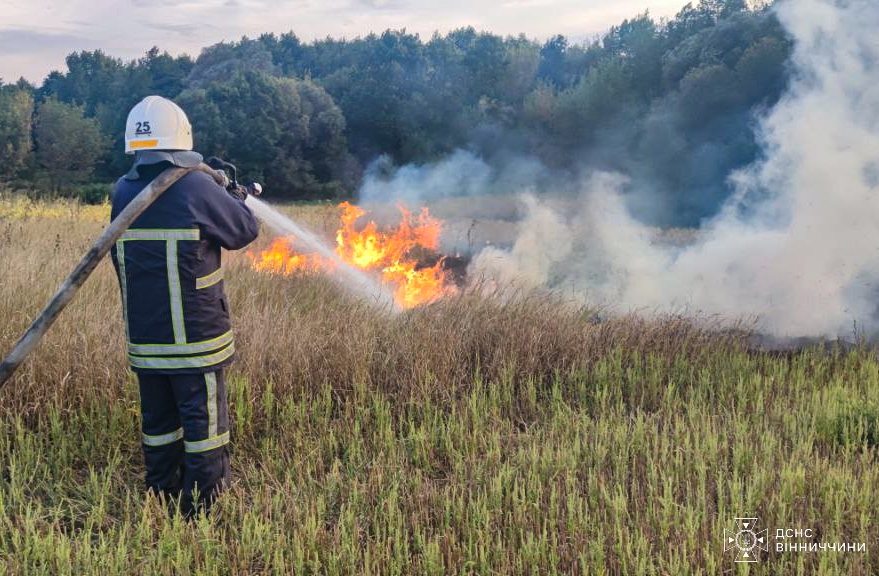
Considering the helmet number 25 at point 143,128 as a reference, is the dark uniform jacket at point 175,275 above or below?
below

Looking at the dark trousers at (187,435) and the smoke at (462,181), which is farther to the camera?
the smoke at (462,181)

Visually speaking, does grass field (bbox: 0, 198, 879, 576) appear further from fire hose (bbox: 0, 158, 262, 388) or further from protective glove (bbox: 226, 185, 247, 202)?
protective glove (bbox: 226, 185, 247, 202)

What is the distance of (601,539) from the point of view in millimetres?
3338

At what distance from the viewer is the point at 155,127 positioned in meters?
3.79

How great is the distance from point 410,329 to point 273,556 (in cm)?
293

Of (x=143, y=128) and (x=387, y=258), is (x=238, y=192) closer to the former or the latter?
(x=143, y=128)

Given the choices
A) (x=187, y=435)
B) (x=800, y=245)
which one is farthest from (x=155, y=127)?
(x=800, y=245)

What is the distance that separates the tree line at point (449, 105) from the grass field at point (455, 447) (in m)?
17.1

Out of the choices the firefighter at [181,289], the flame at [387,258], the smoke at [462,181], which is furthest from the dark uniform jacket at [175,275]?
the smoke at [462,181]

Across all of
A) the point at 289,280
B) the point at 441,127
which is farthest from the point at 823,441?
the point at 441,127

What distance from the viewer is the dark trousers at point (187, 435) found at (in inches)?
151

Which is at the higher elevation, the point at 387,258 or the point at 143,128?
the point at 143,128

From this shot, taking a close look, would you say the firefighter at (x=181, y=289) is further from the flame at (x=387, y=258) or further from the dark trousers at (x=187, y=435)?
the flame at (x=387, y=258)

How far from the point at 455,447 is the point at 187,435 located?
172 cm
